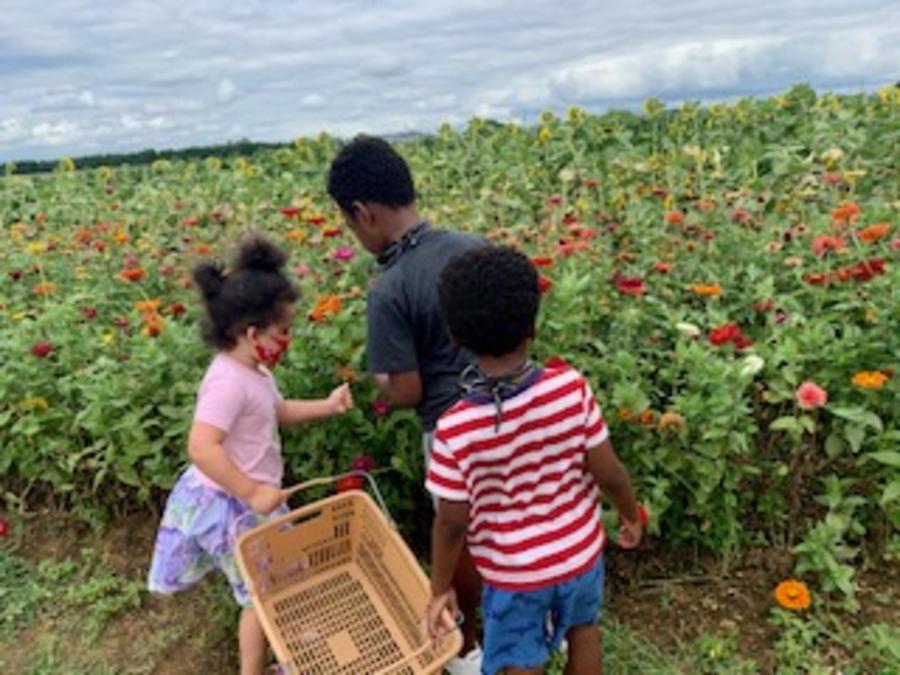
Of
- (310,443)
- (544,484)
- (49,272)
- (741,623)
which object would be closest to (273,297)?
(310,443)

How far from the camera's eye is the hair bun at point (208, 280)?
2.29 meters

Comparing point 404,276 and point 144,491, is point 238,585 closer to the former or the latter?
point 144,491

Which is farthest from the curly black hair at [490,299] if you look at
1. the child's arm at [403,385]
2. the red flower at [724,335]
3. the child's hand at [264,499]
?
the red flower at [724,335]

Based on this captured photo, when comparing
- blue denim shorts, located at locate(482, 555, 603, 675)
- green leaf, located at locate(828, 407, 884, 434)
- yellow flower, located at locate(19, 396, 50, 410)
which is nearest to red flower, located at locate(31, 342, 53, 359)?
yellow flower, located at locate(19, 396, 50, 410)

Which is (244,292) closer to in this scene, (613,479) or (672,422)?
(613,479)

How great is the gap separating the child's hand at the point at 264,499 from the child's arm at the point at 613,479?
86 centimetres

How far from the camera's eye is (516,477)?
1757 millimetres

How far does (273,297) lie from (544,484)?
0.90m

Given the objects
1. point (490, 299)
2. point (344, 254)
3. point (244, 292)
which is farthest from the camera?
point (344, 254)

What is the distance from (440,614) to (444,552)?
0.25 metres

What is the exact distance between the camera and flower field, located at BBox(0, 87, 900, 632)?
2.52m

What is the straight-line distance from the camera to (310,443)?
9.10 feet

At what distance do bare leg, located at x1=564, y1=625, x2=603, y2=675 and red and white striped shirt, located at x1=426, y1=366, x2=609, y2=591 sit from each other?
0.82ft

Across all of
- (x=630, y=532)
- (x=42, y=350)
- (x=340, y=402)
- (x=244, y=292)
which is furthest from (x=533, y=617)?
(x=42, y=350)
